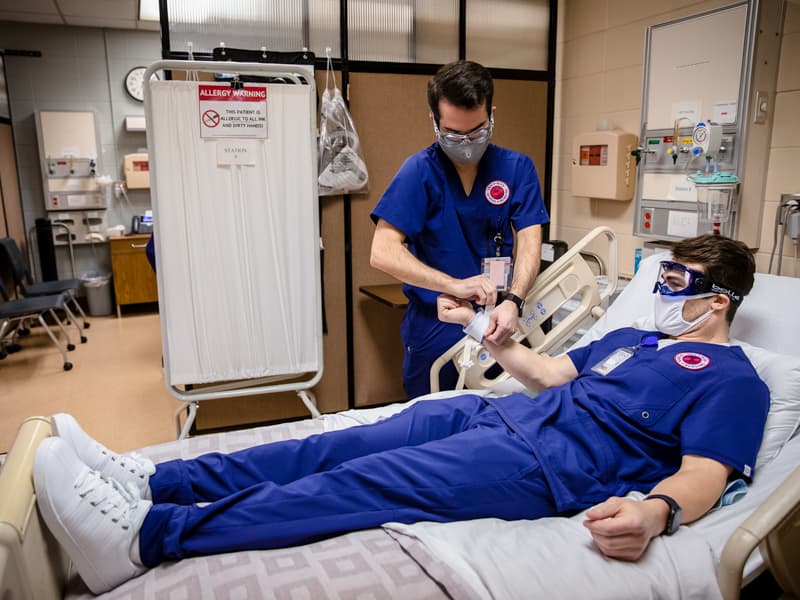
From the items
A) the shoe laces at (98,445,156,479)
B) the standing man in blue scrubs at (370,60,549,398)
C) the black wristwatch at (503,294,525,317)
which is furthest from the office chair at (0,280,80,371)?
the black wristwatch at (503,294,525,317)

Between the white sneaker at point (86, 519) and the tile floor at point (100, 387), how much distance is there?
196 centimetres

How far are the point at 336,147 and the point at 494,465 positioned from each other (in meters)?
1.95

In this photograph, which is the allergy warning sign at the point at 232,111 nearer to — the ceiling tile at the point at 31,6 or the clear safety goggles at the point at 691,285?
the clear safety goggles at the point at 691,285

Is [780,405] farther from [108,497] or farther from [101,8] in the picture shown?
[101,8]

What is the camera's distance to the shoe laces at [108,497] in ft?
3.84

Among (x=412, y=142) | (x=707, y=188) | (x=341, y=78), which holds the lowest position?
(x=707, y=188)

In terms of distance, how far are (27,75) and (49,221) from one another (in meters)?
1.31

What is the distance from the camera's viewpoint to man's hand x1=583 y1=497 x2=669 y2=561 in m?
1.20

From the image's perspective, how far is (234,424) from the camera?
3.06 m

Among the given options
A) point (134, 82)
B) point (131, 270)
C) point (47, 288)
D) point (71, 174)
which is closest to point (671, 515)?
point (47, 288)

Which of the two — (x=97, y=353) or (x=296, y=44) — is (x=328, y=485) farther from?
(x=97, y=353)

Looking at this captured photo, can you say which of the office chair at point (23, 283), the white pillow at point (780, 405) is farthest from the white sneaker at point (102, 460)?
the office chair at point (23, 283)

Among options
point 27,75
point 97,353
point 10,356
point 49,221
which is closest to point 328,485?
point 97,353

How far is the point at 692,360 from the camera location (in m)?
1.54
